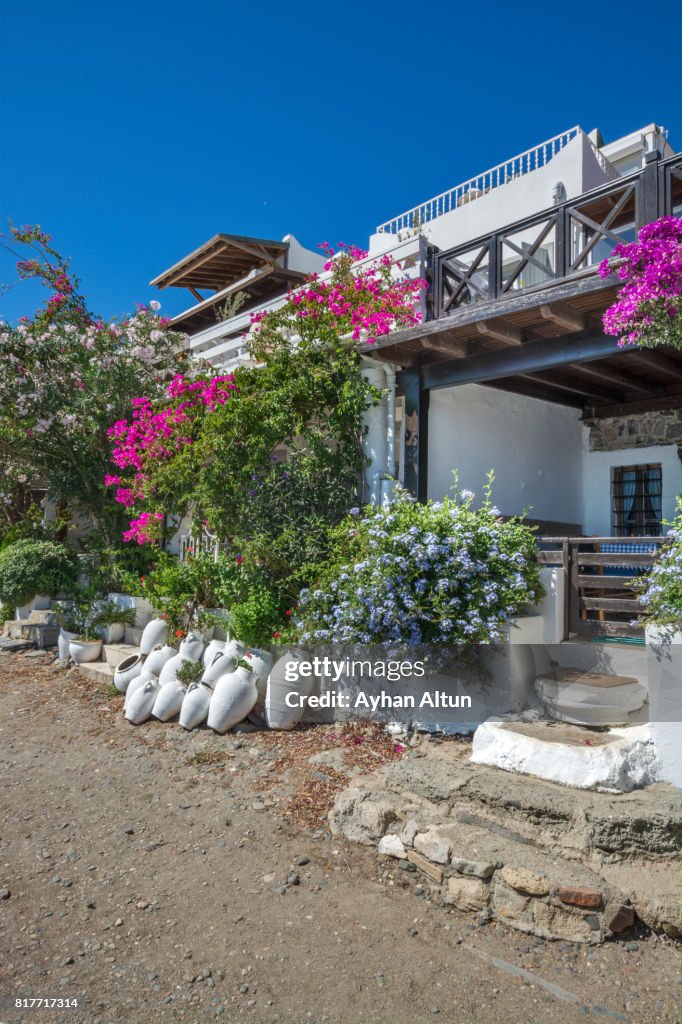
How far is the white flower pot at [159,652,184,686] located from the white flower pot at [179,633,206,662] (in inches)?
4.5

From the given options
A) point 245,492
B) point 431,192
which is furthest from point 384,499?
point 431,192

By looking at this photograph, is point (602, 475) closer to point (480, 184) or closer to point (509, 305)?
point (509, 305)

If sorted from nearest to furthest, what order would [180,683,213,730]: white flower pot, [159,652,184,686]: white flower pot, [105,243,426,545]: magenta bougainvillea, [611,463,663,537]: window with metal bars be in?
[180,683,213,730]: white flower pot < [159,652,184,686]: white flower pot < [105,243,426,545]: magenta bougainvillea < [611,463,663,537]: window with metal bars

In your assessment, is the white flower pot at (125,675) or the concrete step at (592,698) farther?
the white flower pot at (125,675)

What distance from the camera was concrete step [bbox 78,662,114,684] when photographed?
7566mm

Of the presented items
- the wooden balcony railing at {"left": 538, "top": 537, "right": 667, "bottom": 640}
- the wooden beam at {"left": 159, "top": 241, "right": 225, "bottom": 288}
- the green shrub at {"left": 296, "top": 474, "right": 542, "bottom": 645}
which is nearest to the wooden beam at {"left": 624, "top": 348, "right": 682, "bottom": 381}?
the wooden balcony railing at {"left": 538, "top": 537, "right": 667, "bottom": 640}

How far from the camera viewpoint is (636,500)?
900 cm

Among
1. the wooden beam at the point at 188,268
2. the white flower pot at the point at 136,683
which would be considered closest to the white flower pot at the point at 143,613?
the white flower pot at the point at 136,683

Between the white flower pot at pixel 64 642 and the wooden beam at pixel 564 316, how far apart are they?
7023mm

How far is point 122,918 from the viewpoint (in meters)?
3.17

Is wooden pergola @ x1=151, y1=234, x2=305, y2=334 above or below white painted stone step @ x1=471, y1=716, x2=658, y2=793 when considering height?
above

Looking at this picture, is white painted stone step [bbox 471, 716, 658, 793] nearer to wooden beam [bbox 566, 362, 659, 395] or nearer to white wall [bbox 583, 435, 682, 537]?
wooden beam [bbox 566, 362, 659, 395]

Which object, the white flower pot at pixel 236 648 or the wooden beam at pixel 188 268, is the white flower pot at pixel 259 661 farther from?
the wooden beam at pixel 188 268

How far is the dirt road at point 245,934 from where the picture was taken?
102 inches
